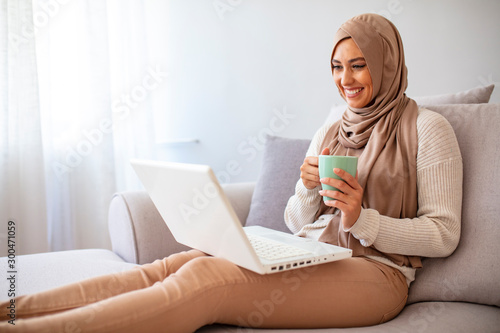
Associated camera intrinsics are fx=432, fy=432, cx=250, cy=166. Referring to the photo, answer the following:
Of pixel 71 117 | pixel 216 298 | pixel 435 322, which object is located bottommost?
pixel 435 322

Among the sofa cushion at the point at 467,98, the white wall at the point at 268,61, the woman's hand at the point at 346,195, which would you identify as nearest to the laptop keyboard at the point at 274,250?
the woman's hand at the point at 346,195

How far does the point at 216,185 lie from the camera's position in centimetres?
79

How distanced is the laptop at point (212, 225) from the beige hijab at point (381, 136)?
0.22 metres

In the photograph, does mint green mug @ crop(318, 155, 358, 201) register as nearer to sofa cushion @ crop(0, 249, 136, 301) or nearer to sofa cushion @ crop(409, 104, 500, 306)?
sofa cushion @ crop(409, 104, 500, 306)

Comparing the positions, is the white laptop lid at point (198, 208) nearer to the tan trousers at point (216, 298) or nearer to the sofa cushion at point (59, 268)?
the tan trousers at point (216, 298)

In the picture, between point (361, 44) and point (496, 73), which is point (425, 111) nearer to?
point (361, 44)

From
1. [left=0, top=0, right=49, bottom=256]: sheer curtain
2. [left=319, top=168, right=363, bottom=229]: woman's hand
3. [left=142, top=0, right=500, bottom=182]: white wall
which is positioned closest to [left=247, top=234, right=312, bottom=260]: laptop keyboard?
[left=319, top=168, right=363, bottom=229]: woman's hand

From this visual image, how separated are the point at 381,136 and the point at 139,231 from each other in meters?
0.90

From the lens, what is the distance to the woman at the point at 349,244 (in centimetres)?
90

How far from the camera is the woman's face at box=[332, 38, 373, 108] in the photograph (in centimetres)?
132

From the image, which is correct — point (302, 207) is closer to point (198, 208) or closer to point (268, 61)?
point (198, 208)

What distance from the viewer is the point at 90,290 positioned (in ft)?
3.24

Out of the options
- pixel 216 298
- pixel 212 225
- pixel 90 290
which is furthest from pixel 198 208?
pixel 90 290

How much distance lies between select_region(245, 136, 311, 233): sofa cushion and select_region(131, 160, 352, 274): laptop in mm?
463
